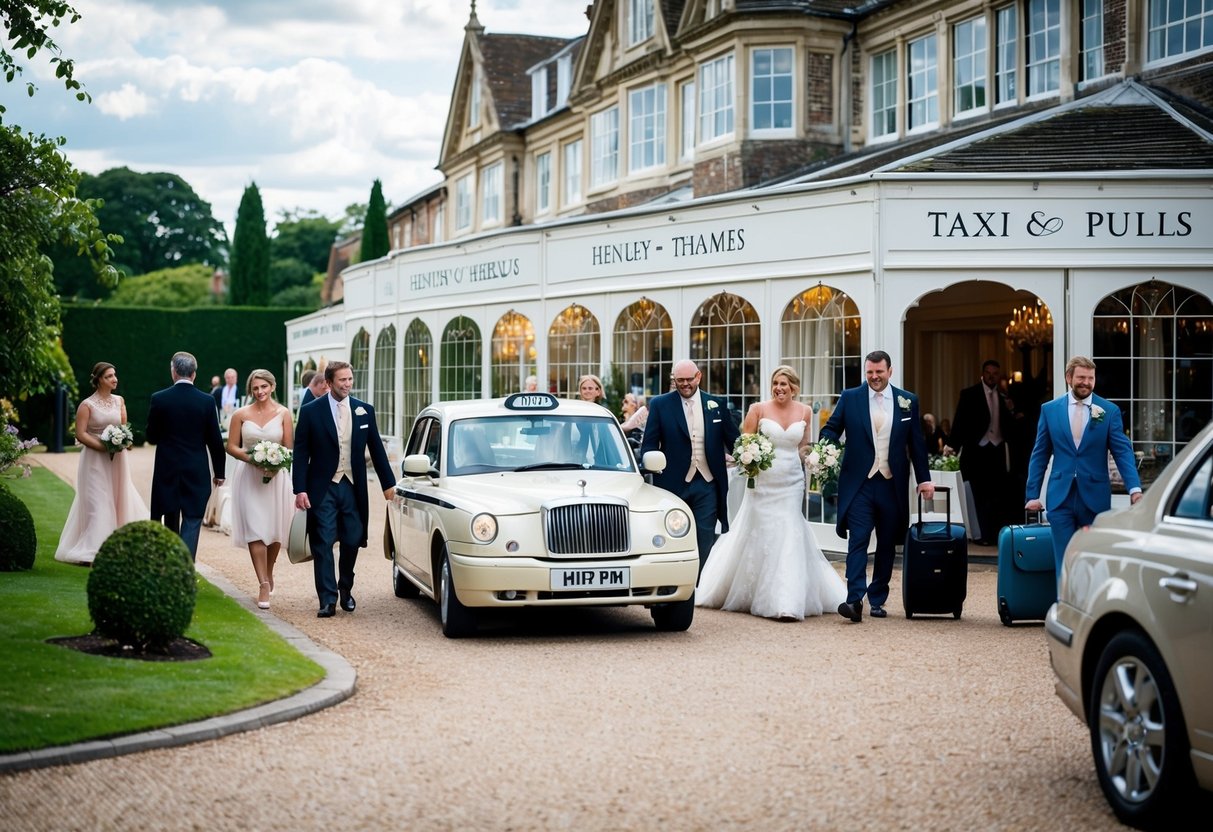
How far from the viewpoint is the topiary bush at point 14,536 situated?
535 inches

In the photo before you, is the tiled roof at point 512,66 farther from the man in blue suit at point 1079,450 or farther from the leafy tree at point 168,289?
the leafy tree at point 168,289

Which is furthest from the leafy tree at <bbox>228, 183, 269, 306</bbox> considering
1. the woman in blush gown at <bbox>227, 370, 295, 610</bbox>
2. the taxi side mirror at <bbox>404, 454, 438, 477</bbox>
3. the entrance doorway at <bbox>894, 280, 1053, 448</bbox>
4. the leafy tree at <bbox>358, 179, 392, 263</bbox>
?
the taxi side mirror at <bbox>404, 454, 438, 477</bbox>

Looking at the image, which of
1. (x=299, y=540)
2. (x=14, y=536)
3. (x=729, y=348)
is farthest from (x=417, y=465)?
(x=729, y=348)

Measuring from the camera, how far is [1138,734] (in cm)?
590

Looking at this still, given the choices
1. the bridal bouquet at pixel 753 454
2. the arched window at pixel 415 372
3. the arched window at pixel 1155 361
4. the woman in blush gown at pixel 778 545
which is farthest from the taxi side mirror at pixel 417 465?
the arched window at pixel 415 372

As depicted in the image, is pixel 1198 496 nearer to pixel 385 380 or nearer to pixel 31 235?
pixel 31 235

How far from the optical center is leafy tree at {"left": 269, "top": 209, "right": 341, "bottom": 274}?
361 ft

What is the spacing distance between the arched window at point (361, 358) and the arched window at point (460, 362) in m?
4.81

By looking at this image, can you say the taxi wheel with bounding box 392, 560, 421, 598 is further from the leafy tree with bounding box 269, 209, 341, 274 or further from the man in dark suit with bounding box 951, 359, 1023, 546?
the leafy tree with bounding box 269, 209, 341, 274

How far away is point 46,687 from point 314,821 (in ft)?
9.10

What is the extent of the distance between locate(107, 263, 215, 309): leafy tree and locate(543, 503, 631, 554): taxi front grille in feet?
273

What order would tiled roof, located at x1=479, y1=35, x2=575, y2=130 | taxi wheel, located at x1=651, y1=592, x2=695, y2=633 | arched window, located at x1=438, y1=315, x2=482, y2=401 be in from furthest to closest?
tiled roof, located at x1=479, y1=35, x2=575, y2=130
arched window, located at x1=438, y1=315, x2=482, y2=401
taxi wheel, located at x1=651, y1=592, x2=695, y2=633

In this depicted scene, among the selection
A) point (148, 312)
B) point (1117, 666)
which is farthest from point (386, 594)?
point (148, 312)

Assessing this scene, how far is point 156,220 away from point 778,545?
306ft
